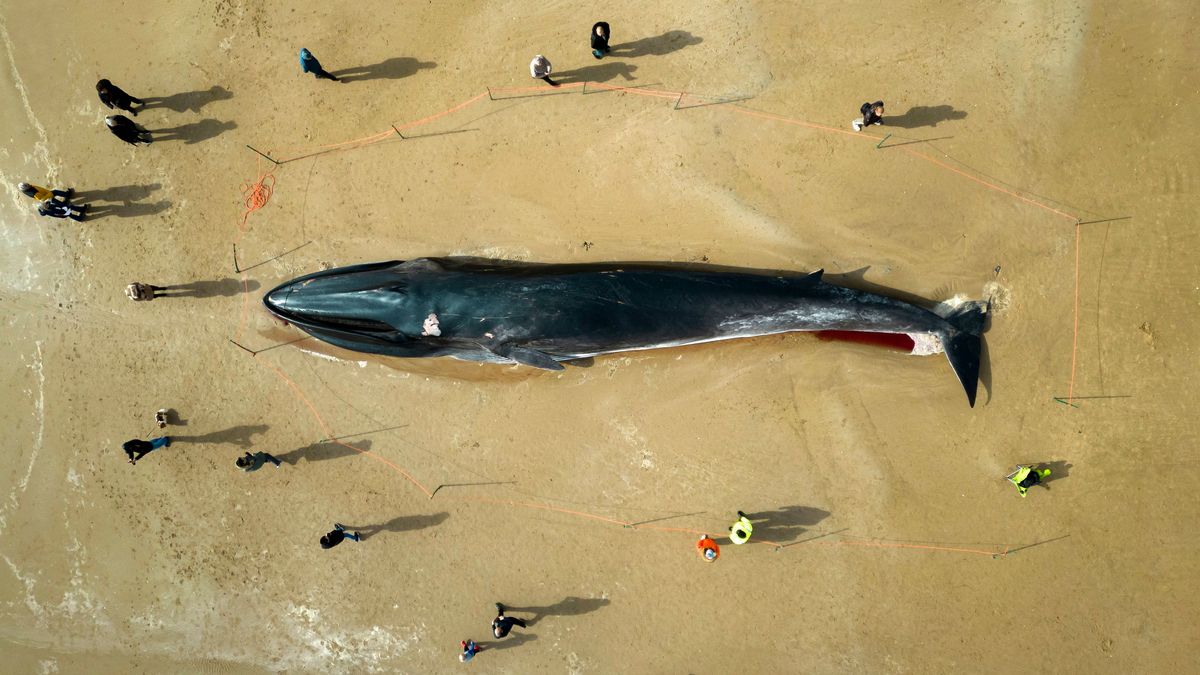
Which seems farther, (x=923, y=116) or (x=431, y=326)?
(x=923, y=116)

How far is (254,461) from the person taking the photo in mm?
6215

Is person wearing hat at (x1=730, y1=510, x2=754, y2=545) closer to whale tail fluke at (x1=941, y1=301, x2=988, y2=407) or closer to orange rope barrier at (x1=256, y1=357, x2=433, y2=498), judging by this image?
whale tail fluke at (x1=941, y1=301, x2=988, y2=407)

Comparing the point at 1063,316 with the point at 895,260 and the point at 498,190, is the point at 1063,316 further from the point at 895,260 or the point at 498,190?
the point at 498,190

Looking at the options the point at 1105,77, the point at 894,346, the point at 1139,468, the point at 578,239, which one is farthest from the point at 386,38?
the point at 1139,468

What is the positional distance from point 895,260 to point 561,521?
18.2ft

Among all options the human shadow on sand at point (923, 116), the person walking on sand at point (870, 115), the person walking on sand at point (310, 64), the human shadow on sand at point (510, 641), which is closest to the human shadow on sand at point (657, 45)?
the person walking on sand at point (870, 115)

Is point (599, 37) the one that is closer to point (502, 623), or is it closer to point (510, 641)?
point (502, 623)

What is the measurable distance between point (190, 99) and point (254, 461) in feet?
16.5

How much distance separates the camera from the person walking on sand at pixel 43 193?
20.2 ft

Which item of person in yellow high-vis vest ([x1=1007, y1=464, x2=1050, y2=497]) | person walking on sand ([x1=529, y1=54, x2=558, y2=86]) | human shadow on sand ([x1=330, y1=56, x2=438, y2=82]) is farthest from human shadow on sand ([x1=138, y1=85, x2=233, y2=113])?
person in yellow high-vis vest ([x1=1007, y1=464, x2=1050, y2=497])

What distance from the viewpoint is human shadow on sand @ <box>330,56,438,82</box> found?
654cm

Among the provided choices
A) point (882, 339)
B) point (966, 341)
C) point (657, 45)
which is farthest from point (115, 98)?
point (966, 341)

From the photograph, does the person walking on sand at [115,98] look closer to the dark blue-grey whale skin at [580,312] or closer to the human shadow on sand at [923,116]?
the dark blue-grey whale skin at [580,312]

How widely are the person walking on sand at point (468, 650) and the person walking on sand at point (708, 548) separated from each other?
125 inches
